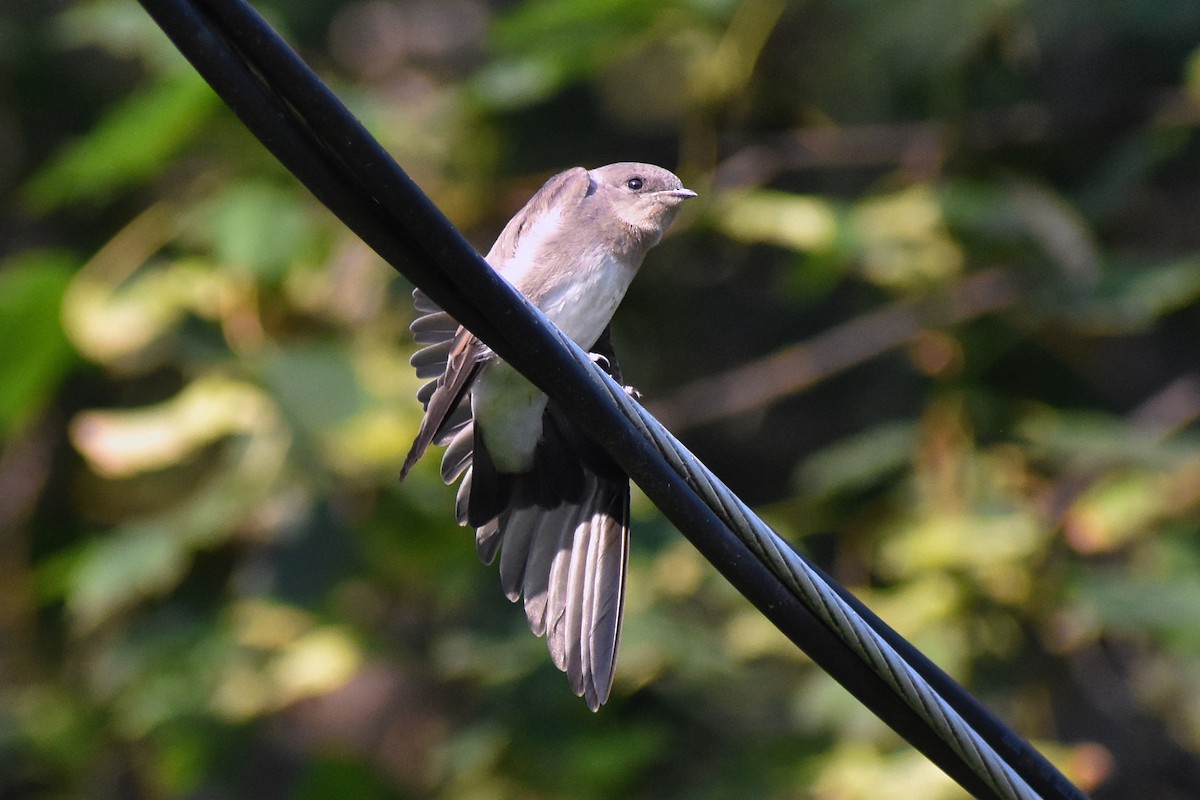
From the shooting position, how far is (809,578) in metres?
2.07

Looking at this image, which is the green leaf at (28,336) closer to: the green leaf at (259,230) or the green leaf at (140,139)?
the green leaf at (140,139)

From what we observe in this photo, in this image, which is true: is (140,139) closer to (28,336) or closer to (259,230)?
(259,230)

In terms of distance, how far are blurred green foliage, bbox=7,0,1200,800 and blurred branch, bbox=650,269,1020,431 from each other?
0.02 m

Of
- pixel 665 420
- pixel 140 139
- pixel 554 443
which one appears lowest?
pixel 665 420

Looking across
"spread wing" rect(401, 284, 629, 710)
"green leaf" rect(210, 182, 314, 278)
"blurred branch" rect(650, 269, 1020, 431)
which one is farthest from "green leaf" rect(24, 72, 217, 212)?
"spread wing" rect(401, 284, 629, 710)

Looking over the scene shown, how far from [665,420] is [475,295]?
395cm

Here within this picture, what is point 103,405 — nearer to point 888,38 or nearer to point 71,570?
point 71,570

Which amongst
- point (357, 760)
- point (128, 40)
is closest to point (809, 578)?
point (357, 760)

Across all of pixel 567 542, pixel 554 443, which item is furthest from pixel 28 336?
pixel 567 542

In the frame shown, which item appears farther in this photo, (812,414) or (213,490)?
(812,414)

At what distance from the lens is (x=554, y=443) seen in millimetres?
3148

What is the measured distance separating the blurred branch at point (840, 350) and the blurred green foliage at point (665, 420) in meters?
0.02

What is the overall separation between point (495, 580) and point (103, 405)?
2.49m

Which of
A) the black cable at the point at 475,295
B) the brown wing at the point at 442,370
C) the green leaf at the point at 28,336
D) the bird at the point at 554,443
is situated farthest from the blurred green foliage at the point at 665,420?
the black cable at the point at 475,295
